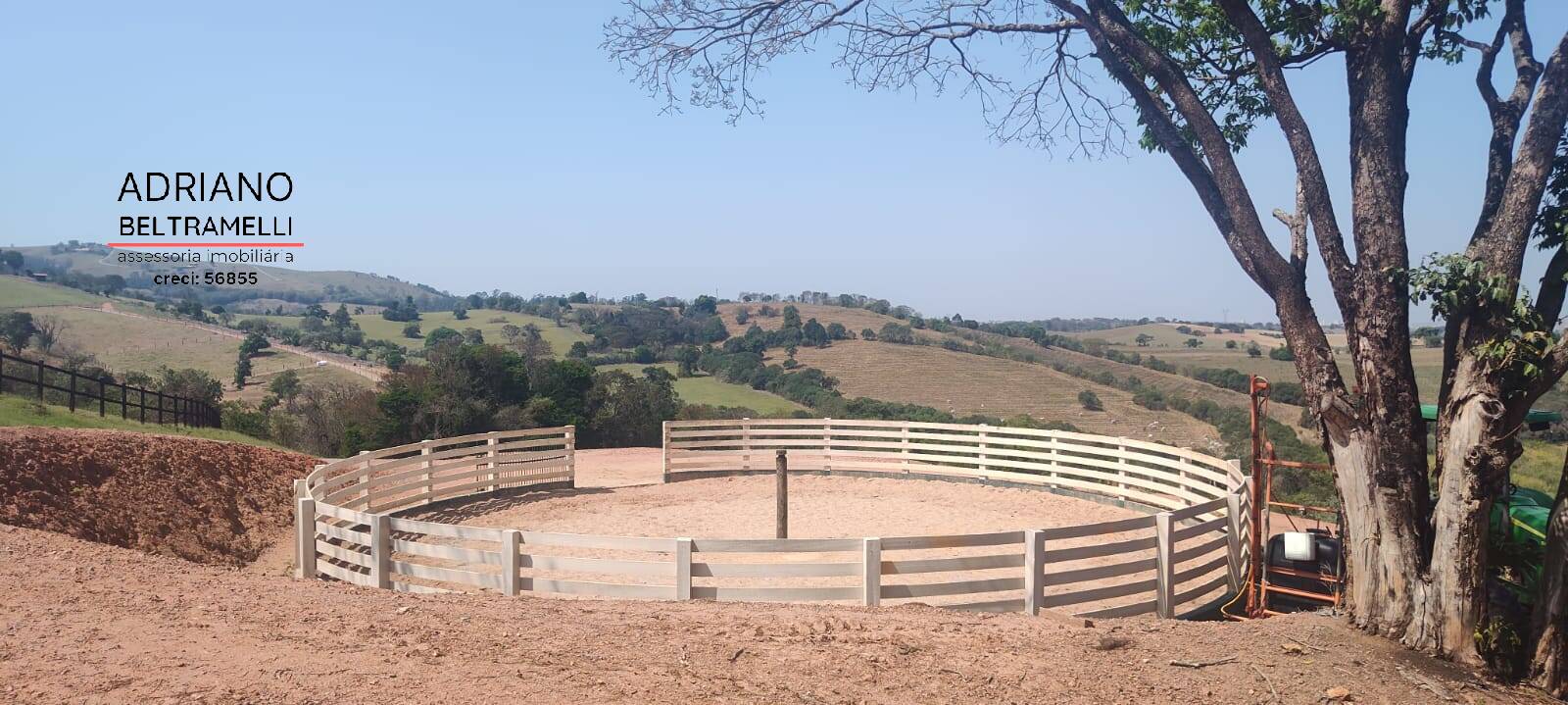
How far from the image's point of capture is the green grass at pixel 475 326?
226 ft

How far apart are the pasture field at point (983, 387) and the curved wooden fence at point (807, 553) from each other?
21936 mm

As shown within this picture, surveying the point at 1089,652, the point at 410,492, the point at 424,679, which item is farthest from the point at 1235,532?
the point at 410,492

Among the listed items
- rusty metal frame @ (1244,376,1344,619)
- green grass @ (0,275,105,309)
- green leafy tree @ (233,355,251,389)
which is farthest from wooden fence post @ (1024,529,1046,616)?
green grass @ (0,275,105,309)

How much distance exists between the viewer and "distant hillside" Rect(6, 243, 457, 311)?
98.1 meters

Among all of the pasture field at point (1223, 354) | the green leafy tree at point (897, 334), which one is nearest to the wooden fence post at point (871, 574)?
the pasture field at point (1223, 354)

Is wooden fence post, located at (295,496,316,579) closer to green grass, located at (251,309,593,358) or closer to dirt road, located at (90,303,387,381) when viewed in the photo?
dirt road, located at (90,303,387,381)

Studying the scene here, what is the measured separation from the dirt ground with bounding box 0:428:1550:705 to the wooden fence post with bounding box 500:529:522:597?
29 cm

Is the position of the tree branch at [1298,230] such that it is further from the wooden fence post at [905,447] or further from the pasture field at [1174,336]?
the pasture field at [1174,336]

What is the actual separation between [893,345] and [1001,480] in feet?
160

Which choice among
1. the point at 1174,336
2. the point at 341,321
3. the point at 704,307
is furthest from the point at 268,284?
the point at 1174,336

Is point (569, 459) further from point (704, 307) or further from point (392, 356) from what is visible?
point (704, 307)

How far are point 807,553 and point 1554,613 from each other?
5.32 metres

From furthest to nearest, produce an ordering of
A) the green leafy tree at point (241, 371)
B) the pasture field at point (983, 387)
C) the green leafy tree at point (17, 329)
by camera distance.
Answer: the green leafy tree at point (241, 371)
the green leafy tree at point (17, 329)
the pasture field at point (983, 387)

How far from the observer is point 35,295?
2667 inches
